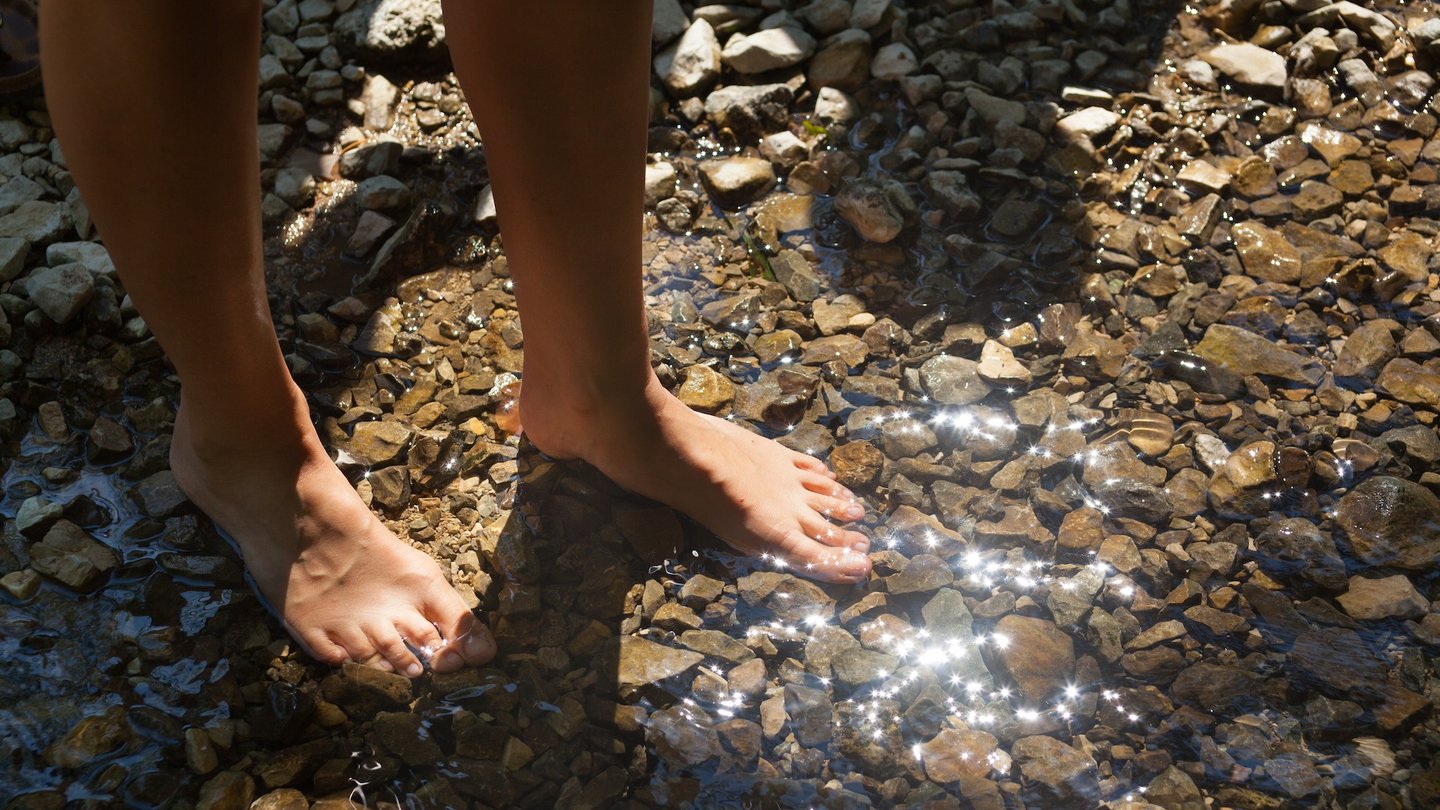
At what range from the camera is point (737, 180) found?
264cm

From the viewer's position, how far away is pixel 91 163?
4.09 feet

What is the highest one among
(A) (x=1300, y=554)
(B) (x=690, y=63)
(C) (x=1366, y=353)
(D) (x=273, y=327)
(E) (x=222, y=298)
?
(E) (x=222, y=298)

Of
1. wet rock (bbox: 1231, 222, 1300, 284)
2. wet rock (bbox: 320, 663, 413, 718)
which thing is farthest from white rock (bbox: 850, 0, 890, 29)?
wet rock (bbox: 320, 663, 413, 718)

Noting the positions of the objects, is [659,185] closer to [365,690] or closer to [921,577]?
[921,577]

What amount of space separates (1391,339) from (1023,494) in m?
0.95

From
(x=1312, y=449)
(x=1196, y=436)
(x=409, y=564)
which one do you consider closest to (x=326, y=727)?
(x=409, y=564)

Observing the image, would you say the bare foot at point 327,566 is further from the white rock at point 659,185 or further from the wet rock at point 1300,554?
the wet rock at point 1300,554

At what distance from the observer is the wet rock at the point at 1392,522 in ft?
6.36

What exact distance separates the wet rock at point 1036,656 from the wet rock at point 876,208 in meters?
1.06

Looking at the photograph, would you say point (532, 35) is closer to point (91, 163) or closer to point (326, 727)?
point (91, 163)

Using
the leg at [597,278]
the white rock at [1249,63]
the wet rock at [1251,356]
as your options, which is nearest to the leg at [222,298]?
the leg at [597,278]

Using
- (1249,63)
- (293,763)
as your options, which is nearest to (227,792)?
(293,763)

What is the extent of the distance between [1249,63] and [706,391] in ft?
6.10

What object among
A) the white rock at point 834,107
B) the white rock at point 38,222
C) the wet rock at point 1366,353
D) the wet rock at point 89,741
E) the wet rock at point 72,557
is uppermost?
→ the white rock at point 834,107
